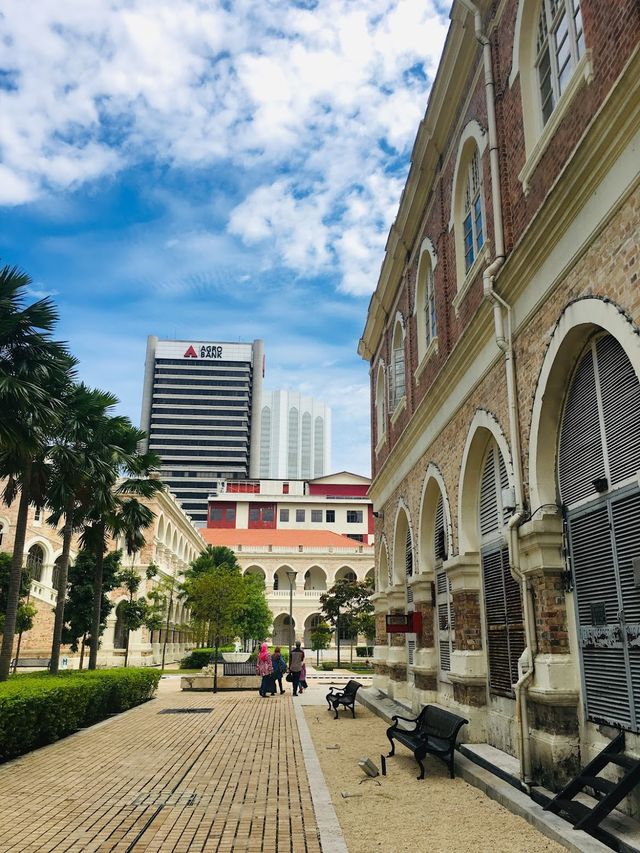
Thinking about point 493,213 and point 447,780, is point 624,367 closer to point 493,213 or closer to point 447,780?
point 493,213

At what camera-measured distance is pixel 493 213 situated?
970 cm

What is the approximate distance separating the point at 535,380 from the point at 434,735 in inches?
185

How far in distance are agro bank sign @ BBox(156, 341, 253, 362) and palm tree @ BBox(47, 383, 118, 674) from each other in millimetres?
121789

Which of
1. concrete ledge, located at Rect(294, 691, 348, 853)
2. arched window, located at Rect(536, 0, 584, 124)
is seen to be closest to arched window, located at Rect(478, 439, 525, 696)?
concrete ledge, located at Rect(294, 691, 348, 853)

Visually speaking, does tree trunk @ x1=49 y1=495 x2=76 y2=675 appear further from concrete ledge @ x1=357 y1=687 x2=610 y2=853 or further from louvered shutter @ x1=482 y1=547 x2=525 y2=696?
concrete ledge @ x1=357 y1=687 x2=610 y2=853

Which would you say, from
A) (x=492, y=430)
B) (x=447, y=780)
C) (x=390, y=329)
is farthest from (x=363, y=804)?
(x=390, y=329)

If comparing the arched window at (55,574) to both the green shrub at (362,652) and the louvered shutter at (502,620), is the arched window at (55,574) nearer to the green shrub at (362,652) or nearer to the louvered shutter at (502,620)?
the green shrub at (362,652)

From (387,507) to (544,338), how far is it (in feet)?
40.1

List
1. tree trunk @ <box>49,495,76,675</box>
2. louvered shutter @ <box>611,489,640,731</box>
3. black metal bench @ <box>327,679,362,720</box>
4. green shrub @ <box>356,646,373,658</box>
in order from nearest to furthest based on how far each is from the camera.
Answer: louvered shutter @ <box>611,489,640,731</box>
black metal bench @ <box>327,679,362,720</box>
tree trunk @ <box>49,495,76,675</box>
green shrub @ <box>356,646,373,658</box>

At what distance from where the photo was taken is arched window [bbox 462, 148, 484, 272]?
440 inches

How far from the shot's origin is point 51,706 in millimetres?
11688

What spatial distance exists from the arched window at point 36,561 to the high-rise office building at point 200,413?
9006 centimetres

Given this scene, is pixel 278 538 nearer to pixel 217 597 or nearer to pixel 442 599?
pixel 217 597

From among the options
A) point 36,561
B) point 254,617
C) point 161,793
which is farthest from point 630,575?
point 254,617
